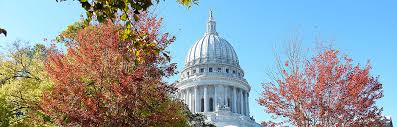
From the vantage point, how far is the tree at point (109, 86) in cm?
1450

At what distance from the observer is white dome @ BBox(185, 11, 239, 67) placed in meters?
95.0

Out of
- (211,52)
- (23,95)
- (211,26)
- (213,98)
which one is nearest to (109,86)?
(23,95)

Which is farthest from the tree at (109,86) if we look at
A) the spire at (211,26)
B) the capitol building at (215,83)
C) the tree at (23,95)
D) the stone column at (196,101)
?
the spire at (211,26)

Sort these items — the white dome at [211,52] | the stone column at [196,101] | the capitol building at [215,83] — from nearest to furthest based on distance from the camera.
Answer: the capitol building at [215,83] < the stone column at [196,101] < the white dome at [211,52]

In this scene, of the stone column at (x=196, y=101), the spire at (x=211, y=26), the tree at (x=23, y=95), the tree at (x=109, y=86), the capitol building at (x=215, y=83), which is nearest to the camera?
the tree at (x=109, y=86)

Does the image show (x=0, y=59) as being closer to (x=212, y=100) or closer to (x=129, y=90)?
(x=129, y=90)

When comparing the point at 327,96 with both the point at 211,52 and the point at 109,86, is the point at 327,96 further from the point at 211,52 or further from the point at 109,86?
the point at 211,52

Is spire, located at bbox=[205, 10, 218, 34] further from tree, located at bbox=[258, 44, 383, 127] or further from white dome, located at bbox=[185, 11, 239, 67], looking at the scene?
tree, located at bbox=[258, 44, 383, 127]

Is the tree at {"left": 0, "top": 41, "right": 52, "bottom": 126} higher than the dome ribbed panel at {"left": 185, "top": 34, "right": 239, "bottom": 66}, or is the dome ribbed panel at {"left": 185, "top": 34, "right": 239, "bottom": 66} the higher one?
the dome ribbed panel at {"left": 185, "top": 34, "right": 239, "bottom": 66}

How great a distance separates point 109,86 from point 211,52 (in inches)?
3220

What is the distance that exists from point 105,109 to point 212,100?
2884 inches

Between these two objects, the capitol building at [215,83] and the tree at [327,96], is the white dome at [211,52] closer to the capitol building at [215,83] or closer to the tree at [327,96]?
the capitol building at [215,83]

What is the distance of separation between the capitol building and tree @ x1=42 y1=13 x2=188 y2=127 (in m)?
62.4

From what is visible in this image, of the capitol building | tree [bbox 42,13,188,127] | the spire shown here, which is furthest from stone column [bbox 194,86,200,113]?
tree [bbox 42,13,188,127]
